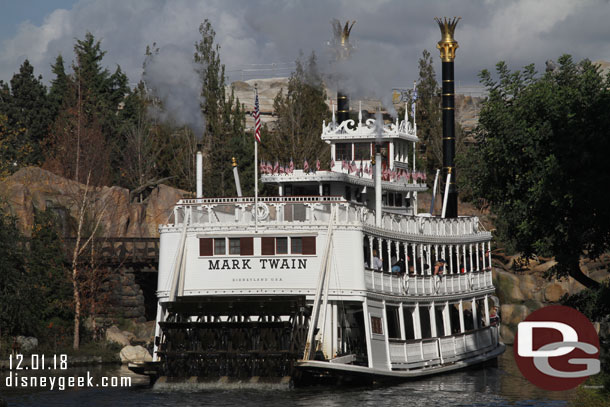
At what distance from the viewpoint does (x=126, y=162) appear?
6397 cm

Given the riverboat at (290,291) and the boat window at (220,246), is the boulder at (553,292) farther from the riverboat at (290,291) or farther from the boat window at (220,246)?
the boat window at (220,246)

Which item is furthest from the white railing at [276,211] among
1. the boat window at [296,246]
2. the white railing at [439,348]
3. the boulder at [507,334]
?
the boulder at [507,334]

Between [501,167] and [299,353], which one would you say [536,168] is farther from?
[299,353]

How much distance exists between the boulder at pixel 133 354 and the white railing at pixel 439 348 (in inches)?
471

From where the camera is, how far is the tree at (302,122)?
6153cm

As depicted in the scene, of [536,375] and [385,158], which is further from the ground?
[385,158]

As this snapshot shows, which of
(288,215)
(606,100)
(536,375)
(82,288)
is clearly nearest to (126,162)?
(82,288)

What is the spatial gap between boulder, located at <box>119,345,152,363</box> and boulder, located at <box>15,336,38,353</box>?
10.9 ft

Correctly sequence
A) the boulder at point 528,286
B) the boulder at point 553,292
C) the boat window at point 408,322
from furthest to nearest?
1. the boulder at point 528,286
2. the boulder at point 553,292
3. the boat window at point 408,322

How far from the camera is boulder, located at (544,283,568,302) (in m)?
53.4

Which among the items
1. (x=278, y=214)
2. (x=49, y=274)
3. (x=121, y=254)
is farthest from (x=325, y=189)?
(x=121, y=254)

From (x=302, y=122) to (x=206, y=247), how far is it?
105 feet

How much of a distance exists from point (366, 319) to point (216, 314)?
4373mm

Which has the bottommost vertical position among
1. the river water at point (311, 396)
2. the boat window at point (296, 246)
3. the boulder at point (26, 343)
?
the river water at point (311, 396)
